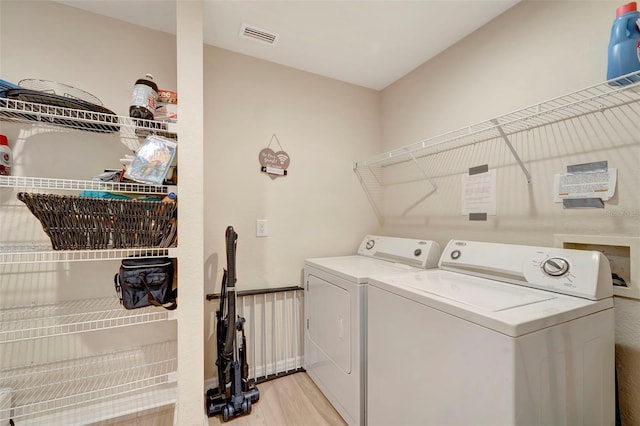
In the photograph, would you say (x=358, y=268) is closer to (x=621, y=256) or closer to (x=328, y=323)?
(x=328, y=323)

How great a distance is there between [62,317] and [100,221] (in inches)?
26.9

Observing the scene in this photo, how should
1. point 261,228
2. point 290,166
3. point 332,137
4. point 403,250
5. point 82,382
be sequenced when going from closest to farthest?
point 82,382 → point 403,250 → point 261,228 → point 290,166 → point 332,137

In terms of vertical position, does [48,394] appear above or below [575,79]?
below

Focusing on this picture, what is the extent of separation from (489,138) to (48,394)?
291 centimetres

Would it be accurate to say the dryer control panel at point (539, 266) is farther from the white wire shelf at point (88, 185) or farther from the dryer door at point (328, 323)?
the white wire shelf at point (88, 185)

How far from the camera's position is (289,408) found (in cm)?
169

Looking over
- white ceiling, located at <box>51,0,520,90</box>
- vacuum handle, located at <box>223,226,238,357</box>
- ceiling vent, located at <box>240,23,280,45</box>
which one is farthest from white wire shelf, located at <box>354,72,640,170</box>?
vacuum handle, located at <box>223,226,238,357</box>

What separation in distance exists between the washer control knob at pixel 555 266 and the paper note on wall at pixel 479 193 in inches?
19.1

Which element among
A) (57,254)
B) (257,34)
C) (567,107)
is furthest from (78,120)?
(567,107)

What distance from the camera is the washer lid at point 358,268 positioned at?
1499 mm

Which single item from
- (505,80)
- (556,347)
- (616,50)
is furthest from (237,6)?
(556,347)

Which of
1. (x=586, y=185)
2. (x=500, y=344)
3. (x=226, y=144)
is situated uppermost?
(x=226, y=144)

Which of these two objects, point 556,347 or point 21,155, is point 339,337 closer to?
point 556,347

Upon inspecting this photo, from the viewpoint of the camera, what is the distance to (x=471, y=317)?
91 centimetres
